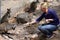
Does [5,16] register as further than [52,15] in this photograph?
Yes

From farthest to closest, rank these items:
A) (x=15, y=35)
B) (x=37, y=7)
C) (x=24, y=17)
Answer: (x=37, y=7), (x=24, y=17), (x=15, y=35)

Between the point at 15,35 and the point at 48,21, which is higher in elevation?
the point at 48,21

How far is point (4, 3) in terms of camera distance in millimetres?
7707

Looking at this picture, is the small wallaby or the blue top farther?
the small wallaby

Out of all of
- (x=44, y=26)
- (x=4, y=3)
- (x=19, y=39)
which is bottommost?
(x=19, y=39)

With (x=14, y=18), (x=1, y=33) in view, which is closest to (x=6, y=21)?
(x=14, y=18)

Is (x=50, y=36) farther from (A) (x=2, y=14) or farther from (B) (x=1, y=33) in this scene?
(A) (x=2, y=14)

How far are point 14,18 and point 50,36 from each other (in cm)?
318

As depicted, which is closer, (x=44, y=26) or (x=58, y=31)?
(x=44, y=26)

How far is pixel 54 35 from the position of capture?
4539 millimetres

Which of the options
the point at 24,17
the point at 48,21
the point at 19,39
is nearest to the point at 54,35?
the point at 48,21

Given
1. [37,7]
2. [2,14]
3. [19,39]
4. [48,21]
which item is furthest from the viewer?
[37,7]

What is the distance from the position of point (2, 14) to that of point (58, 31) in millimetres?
3440

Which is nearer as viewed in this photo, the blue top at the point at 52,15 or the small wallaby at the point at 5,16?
the blue top at the point at 52,15
